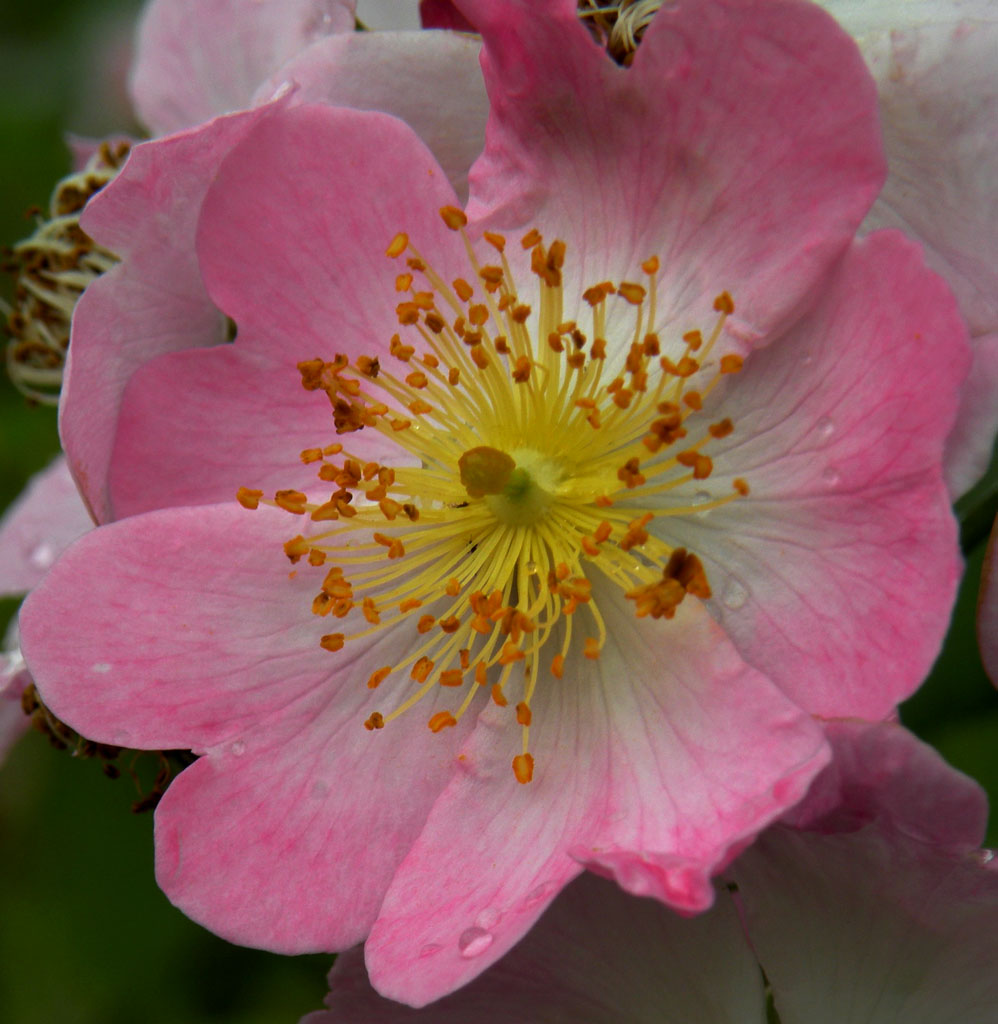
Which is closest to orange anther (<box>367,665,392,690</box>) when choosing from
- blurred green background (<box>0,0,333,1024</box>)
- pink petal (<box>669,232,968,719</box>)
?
pink petal (<box>669,232,968,719</box>)

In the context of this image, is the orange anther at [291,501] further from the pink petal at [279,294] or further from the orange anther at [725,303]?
the orange anther at [725,303]

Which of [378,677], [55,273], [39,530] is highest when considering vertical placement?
[378,677]

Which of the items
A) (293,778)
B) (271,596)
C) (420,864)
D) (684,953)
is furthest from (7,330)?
(684,953)

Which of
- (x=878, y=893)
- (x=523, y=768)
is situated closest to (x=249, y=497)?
(x=523, y=768)

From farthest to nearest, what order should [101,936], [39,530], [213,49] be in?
[101,936]
[39,530]
[213,49]

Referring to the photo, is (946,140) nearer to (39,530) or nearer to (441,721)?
(441,721)

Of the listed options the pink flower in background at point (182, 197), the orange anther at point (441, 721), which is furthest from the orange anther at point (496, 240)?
the orange anther at point (441, 721)

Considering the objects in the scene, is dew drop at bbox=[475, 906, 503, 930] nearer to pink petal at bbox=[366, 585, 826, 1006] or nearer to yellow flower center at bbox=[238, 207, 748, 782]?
pink petal at bbox=[366, 585, 826, 1006]

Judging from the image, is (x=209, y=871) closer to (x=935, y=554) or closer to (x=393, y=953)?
(x=393, y=953)
